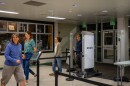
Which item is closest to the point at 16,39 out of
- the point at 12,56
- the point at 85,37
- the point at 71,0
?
the point at 12,56

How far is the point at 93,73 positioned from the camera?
6648 millimetres

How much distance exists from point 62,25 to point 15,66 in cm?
817

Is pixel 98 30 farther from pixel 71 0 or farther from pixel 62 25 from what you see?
pixel 71 0

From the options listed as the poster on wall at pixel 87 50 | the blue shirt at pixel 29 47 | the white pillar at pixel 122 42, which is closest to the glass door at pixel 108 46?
the white pillar at pixel 122 42

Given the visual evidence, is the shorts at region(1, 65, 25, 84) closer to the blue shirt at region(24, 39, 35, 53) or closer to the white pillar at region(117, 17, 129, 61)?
the blue shirt at region(24, 39, 35, 53)

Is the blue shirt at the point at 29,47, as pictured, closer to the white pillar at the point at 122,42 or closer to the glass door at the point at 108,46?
the white pillar at the point at 122,42

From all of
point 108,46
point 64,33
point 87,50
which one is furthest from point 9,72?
point 64,33

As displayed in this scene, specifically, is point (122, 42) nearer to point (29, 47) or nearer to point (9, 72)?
point (29, 47)

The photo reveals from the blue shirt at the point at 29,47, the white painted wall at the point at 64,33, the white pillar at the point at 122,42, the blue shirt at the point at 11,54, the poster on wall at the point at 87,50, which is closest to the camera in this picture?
the blue shirt at the point at 11,54

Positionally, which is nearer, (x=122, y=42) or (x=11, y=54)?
(x=11, y=54)

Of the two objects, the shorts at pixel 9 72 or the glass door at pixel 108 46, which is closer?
the shorts at pixel 9 72

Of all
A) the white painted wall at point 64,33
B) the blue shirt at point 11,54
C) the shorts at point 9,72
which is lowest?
the shorts at point 9,72

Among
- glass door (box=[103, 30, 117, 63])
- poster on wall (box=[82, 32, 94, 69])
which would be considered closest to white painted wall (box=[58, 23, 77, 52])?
glass door (box=[103, 30, 117, 63])

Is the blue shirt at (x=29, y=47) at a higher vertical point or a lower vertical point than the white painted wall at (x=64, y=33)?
lower
